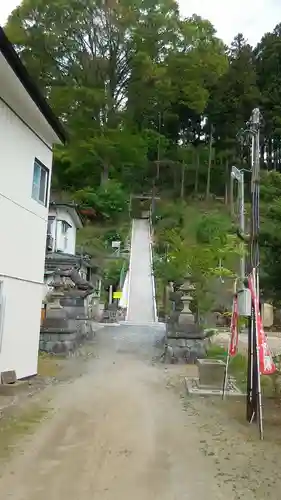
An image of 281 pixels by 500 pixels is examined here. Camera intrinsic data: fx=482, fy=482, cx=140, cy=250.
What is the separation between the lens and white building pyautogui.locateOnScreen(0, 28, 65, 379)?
8.54 meters

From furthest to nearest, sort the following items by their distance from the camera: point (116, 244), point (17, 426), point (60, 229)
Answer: point (116, 244) → point (60, 229) → point (17, 426)

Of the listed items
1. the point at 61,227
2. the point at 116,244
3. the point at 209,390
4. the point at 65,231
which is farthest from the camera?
the point at 116,244

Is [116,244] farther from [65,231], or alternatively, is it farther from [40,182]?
[40,182]

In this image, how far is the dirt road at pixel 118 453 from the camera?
14.2ft

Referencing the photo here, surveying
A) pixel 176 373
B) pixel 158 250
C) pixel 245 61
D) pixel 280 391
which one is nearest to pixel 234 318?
pixel 280 391

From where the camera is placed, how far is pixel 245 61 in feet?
144

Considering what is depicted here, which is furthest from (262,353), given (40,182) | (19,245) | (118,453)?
(40,182)

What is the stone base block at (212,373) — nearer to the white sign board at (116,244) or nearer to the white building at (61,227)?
the white building at (61,227)

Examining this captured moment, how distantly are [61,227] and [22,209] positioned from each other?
17979mm

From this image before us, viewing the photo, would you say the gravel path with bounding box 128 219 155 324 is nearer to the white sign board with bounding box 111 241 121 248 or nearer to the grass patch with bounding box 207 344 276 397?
the white sign board with bounding box 111 241 121 248

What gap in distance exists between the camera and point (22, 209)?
377 inches

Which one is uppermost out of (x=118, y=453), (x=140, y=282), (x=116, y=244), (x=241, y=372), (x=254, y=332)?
(x=116, y=244)

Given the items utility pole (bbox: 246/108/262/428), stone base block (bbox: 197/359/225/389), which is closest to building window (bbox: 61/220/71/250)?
stone base block (bbox: 197/359/225/389)

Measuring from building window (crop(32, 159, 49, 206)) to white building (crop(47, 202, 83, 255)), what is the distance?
1439cm
